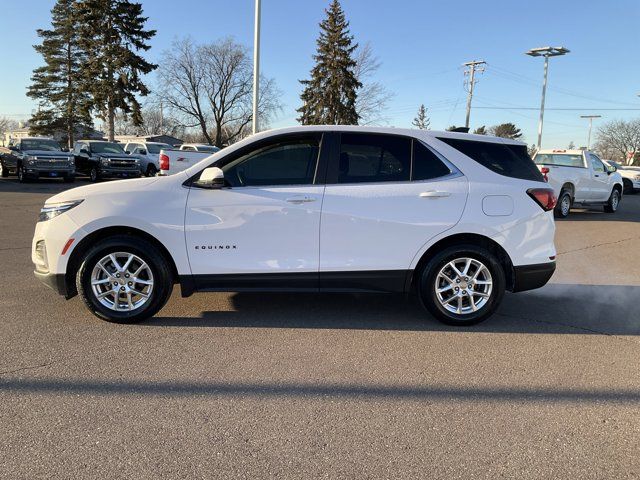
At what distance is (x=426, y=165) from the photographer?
4.71 metres

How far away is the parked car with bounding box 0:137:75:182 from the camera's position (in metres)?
20.7

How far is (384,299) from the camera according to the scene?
5.71 m

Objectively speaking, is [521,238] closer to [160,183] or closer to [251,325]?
[251,325]

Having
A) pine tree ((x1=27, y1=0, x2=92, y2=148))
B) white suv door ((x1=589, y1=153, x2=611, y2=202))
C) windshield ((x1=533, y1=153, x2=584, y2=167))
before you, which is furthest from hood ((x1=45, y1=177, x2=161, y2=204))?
pine tree ((x1=27, y1=0, x2=92, y2=148))

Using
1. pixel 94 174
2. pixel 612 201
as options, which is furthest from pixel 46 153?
pixel 612 201

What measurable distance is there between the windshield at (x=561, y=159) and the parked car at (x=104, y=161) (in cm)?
1732

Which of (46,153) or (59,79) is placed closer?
(46,153)

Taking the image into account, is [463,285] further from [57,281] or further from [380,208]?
[57,281]

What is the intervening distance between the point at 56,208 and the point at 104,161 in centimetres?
1990

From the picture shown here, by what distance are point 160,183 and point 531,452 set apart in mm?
3599

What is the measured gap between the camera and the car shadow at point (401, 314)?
4738mm

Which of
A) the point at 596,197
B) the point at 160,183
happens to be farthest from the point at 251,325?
the point at 596,197

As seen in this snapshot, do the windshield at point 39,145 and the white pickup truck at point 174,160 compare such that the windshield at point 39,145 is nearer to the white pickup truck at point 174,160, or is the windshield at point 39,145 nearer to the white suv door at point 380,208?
the white pickup truck at point 174,160

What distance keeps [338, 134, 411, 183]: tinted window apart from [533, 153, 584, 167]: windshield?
1164 centimetres
